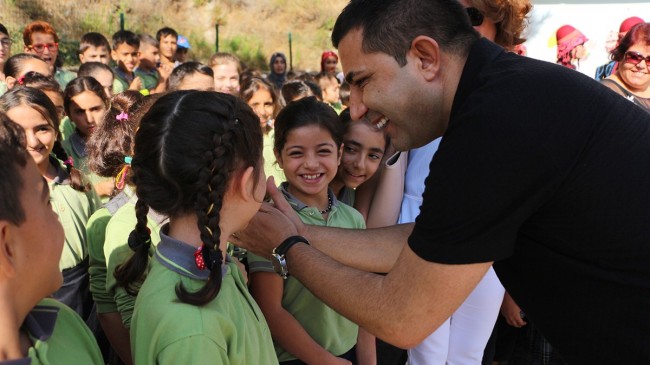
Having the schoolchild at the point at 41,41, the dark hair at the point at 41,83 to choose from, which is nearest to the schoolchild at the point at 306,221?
the dark hair at the point at 41,83

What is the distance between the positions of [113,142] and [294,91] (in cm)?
268

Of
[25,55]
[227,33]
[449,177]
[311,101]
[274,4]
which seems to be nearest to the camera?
[449,177]

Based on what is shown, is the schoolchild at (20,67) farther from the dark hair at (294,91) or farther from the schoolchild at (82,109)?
the dark hair at (294,91)

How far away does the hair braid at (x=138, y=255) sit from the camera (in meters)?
1.78

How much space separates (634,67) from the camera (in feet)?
14.4

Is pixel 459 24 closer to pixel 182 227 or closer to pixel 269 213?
pixel 269 213

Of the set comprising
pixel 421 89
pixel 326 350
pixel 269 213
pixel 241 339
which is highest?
pixel 421 89

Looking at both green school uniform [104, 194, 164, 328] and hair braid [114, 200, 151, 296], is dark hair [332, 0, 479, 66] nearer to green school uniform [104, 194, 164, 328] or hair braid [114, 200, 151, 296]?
hair braid [114, 200, 151, 296]

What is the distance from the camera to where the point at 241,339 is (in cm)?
160

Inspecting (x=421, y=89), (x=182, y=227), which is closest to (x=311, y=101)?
(x=421, y=89)

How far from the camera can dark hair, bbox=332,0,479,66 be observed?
1815 millimetres

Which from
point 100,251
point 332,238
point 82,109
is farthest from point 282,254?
point 82,109

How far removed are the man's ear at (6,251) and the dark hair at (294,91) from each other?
4.02 m

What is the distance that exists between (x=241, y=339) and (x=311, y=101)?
1.55 metres
